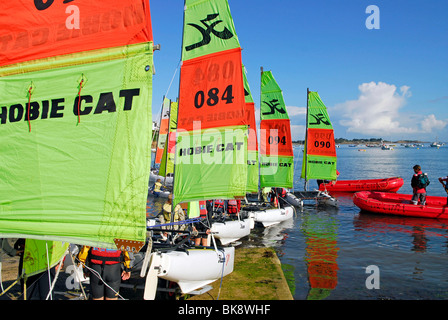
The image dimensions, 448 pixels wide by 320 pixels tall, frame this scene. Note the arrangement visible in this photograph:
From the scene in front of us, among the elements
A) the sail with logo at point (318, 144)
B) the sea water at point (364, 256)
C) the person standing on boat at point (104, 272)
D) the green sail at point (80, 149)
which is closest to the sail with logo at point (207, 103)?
the sea water at point (364, 256)

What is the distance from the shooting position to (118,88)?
476 centimetres

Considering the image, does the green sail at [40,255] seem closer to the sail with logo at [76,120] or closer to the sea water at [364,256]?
the sail with logo at [76,120]

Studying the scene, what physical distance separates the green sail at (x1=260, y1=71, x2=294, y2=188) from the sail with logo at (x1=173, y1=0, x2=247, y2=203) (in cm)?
1043

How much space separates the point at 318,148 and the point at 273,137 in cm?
674

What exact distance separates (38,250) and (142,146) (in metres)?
2.67

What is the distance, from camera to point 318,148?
26453 millimetres

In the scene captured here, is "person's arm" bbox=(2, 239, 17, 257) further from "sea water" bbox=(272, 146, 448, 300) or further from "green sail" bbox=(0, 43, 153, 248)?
"sea water" bbox=(272, 146, 448, 300)

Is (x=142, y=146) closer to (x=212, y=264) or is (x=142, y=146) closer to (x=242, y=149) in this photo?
(x=212, y=264)

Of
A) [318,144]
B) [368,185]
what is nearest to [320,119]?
[318,144]

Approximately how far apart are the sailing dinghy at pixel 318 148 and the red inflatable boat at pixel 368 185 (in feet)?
18.2

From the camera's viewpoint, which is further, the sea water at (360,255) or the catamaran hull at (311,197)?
the catamaran hull at (311,197)

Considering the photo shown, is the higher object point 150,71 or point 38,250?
point 150,71

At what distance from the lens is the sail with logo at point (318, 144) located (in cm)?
2603
